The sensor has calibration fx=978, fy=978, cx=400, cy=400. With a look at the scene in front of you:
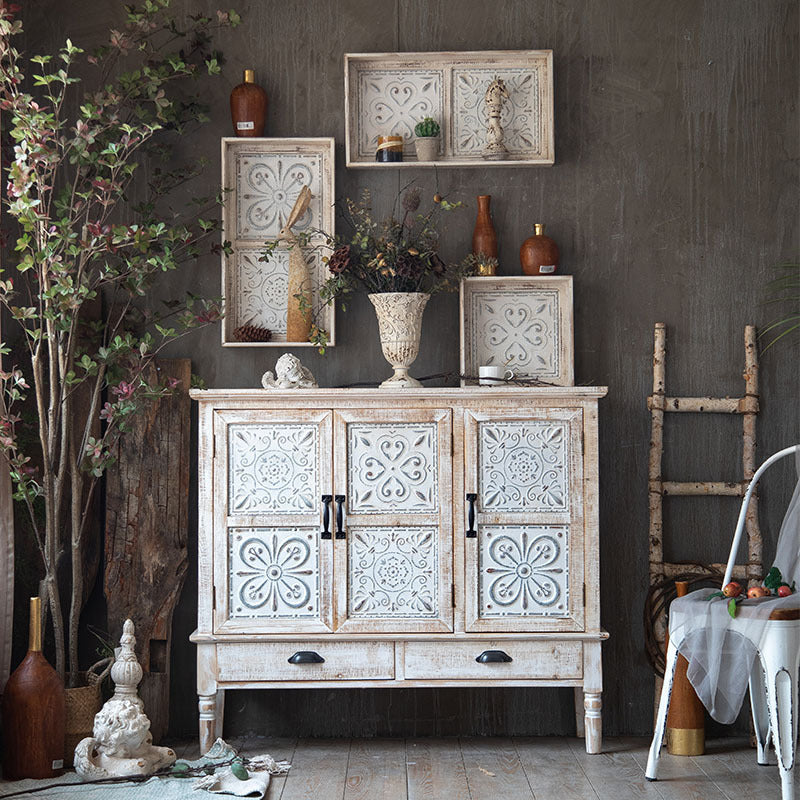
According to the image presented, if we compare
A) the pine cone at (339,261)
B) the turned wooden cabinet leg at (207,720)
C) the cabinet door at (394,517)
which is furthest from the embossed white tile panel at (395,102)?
the turned wooden cabinet leg at (207,720)

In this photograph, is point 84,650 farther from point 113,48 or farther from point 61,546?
point 113,48

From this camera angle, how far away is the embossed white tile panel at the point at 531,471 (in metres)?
3.41

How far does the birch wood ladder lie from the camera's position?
3.75 meters

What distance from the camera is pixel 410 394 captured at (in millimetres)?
3400

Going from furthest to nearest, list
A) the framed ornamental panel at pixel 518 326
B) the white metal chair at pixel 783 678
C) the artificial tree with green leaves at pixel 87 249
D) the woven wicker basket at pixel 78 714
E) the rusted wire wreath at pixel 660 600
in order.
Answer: the framed ornamental panel at pixel 518 326
the rusted wire wreath at pixel 660 600
the woven wicker basket at pixel 78 714
the artificial tree with green leaves at pixel 87 249
the white metal chair at pixel 783 678

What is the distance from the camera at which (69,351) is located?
3451 millimetres

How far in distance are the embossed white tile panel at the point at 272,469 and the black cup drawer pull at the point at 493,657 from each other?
0.77 metres

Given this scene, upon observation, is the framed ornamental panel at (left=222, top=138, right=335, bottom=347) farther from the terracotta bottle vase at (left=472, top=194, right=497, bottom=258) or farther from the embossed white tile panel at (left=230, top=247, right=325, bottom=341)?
the terracotta bottle vase at (left=472, top=194, right=497, bottom=258)

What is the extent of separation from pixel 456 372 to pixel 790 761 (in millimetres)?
1786

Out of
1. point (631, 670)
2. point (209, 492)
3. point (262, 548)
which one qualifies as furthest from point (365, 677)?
point (631, 670)

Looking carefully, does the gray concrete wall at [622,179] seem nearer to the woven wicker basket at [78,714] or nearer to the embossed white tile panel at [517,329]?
the embossed white tile panel at [517,329]

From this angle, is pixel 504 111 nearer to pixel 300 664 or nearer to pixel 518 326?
pixel 518 326

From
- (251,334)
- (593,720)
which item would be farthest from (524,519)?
(251,334)

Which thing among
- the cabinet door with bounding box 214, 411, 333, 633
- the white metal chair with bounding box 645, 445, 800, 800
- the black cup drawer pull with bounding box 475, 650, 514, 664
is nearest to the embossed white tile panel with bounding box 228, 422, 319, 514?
the cabinet door with bounding box 214, 411, 333, 633
